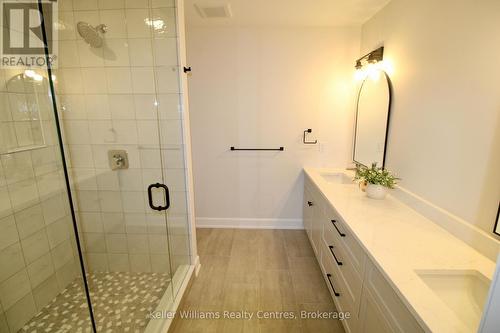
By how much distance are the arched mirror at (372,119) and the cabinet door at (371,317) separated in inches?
53.5

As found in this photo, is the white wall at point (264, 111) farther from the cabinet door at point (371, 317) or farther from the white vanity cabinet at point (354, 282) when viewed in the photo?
the cabinet door at point (371, 317)

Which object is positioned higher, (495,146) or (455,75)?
(455,75)

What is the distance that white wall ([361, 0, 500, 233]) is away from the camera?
117 centimetres

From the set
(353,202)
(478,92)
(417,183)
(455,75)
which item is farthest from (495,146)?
(353,202)

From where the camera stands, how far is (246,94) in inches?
109

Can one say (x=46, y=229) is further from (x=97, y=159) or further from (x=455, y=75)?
(x=455, y=75)

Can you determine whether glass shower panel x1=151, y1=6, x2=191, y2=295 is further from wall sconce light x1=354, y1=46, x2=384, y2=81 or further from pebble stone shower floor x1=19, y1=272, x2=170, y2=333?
wall sconce light x1=354, y1=46, x2=384, y2=81

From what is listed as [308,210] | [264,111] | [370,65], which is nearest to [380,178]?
[308,210]

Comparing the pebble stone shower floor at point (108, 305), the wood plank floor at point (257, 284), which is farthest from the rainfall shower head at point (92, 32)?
the wood plank floor at point (257, 284)

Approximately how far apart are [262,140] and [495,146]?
205cm

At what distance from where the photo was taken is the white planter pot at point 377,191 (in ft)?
6.05

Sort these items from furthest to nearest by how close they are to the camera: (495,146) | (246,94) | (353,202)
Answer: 1. (246,94)
2. (353,202)
3. (495,146)

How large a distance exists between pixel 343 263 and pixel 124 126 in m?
1.97

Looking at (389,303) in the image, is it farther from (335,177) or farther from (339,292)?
(335,177)
